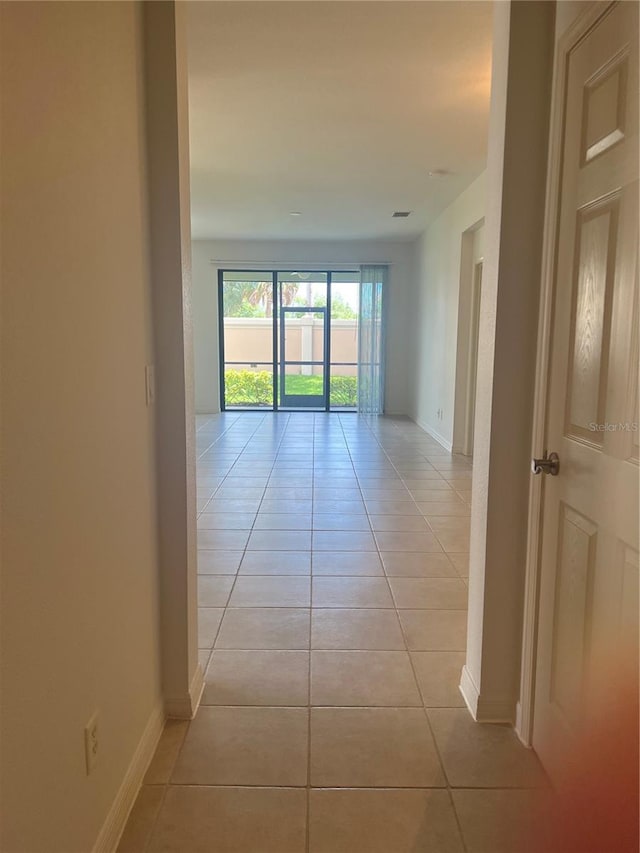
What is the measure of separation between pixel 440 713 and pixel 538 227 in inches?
62.2

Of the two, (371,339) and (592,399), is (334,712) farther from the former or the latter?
(371,339)

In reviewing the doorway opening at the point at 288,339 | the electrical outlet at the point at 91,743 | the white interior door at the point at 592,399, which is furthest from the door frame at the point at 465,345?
the electrical outlet at the point at 91,743

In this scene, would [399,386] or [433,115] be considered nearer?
[433,115]

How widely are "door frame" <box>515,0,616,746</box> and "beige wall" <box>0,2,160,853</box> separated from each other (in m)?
1.14

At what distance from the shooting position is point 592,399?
1371 millimetres

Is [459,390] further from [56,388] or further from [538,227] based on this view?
[56,388]

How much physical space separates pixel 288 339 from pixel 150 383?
7857mm

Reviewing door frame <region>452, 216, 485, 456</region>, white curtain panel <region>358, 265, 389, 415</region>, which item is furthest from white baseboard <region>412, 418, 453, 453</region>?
white curtain panel <region>358, 265, 389, 415</region>

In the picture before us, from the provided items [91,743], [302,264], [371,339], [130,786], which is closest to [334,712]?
[130,786]

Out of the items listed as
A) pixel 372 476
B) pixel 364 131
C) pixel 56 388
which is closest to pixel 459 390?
pixel 372 476

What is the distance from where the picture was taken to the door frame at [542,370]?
1520 millimetres

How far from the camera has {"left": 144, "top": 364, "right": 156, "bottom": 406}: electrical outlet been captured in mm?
1620

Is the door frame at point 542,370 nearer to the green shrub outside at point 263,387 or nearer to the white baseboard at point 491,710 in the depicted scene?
the white baseboard at point 491,710

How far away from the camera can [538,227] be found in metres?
1.64
